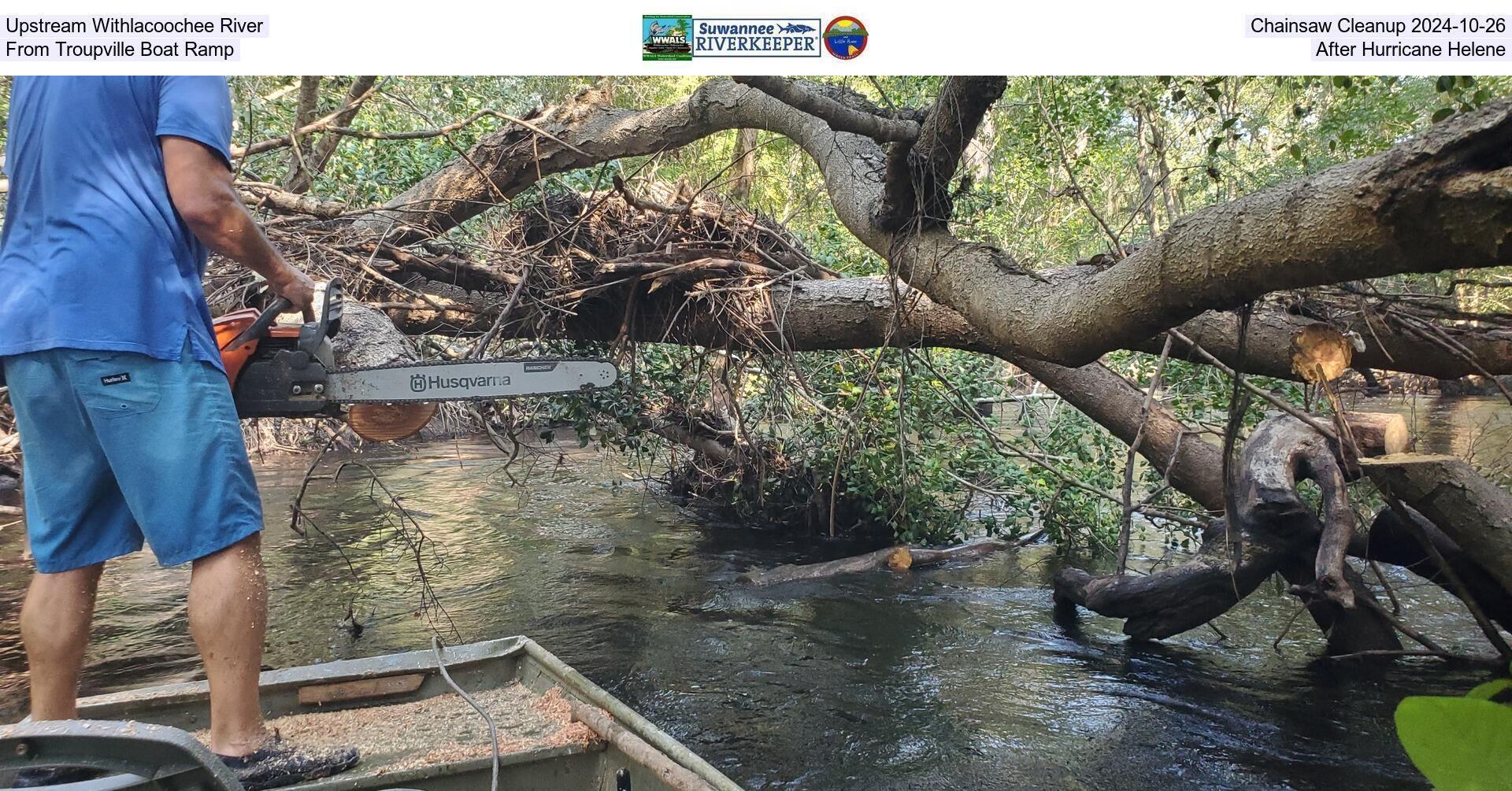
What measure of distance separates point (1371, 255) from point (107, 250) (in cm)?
280

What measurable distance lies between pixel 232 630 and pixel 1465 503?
180 inches

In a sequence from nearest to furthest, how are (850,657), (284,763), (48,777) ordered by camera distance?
1. (48,777)
2. (284,763)
3. (850,657)

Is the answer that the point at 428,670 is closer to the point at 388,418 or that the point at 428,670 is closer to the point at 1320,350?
the point at 388,418

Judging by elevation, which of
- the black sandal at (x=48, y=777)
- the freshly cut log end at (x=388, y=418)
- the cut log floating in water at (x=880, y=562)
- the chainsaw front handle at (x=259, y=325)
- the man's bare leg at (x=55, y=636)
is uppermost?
the chainsaw front handle at (x=259, y=325)

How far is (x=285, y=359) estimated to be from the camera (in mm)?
2713

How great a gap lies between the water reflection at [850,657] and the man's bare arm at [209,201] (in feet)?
8.75

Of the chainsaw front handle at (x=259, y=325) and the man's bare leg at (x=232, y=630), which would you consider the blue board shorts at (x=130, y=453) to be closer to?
the man's bare leg at (x=232, y=630)

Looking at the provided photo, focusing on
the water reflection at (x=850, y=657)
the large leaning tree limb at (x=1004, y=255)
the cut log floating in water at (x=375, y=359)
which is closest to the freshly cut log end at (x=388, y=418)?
the cut log floating in water at (x=375, y=359)

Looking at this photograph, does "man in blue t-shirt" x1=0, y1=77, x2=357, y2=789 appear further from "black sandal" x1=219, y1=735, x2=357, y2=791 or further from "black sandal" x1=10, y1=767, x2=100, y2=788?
"black sandal" x1=10, y1=767, x2=100, y2=788

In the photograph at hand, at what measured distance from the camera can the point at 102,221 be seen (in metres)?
2.20

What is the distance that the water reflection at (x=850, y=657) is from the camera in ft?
13.7
